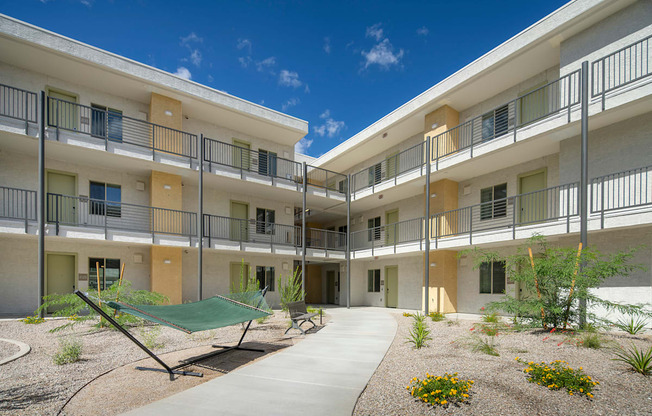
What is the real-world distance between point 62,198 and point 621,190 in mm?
19000

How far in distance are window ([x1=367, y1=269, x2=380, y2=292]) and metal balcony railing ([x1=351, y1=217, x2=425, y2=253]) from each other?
161 centimetres

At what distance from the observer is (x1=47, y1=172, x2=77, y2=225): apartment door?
44.0ft

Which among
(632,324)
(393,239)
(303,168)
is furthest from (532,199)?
(303,168)

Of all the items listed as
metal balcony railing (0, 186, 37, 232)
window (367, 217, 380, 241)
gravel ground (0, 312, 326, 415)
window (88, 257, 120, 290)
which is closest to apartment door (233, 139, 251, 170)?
window (88, 257, 120, 290)

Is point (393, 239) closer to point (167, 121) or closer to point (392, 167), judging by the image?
point (392, 167)

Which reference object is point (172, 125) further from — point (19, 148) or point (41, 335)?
point (41, 335)

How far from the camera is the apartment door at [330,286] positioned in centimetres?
2406

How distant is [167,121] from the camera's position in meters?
15.9

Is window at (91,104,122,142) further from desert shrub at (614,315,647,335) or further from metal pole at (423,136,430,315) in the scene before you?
desert shrub at (614,315,647,335)

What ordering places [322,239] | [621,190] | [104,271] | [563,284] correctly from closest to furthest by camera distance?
[563,284]
[621,190]
[104,271]
[322,239]

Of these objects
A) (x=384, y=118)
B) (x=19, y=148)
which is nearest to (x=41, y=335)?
(x=19, y=148)

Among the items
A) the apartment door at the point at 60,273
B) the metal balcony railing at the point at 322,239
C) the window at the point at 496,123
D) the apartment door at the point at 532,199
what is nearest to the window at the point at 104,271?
the apartment door at the point at 60,273

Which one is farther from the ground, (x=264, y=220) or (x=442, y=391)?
(x=264, y=220)

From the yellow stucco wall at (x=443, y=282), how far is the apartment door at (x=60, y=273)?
14.7 metres
